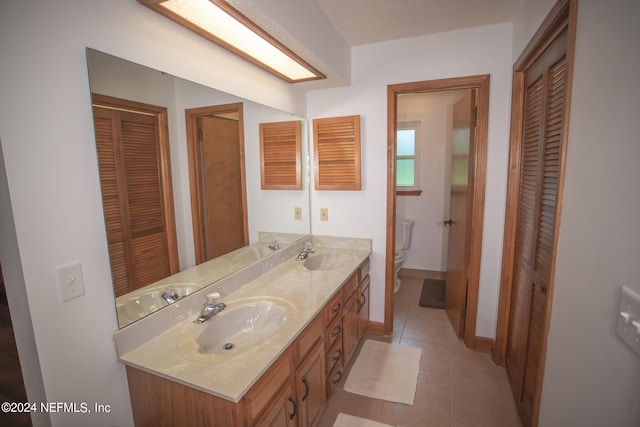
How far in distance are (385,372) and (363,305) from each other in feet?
1.64

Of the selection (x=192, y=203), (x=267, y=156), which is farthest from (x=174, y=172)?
(x=267, y=156)

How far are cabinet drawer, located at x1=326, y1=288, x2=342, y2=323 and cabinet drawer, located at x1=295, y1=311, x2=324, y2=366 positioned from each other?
0.11 m

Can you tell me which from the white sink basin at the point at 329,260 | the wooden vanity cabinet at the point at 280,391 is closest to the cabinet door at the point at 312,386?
the wooden vanity cabinet at the point at 280,391

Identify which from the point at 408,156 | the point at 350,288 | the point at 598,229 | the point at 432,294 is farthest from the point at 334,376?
the point at 408,156

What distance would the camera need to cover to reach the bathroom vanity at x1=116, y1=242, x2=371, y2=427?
965 mm

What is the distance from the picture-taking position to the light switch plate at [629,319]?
659 mm

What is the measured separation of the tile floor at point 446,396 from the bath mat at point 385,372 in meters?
0.05

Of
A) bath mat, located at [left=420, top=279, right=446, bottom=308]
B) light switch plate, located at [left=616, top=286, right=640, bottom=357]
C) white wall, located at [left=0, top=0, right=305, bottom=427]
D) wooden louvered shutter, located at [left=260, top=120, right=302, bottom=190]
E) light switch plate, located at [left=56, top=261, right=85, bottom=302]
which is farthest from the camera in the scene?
bath mat, located at [left=420, top=279, right=446, bottom=308]

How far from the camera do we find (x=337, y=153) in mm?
2451

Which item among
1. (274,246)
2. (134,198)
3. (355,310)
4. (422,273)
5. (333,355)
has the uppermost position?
(134,198)

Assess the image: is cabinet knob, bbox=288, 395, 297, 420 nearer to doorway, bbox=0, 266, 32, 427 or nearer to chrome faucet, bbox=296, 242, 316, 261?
doorway, bbox=0, 266, 32, 427

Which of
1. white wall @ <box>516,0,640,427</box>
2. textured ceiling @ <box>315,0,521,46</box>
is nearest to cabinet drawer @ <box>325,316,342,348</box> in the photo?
white wall @ <box>516,0,640,427</box>

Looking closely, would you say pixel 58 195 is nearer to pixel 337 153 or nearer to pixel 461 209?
pixel 337 153

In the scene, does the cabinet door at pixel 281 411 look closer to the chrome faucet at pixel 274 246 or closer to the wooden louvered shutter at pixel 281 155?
the chrome faucet at pixel 274 246
